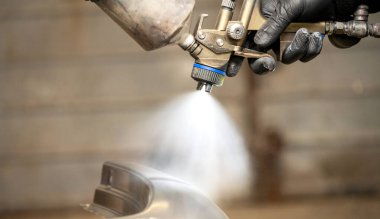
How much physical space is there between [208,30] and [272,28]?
0.37ft

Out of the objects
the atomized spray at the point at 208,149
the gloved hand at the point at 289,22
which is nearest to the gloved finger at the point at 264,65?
the gloved hand at the point at 289,22

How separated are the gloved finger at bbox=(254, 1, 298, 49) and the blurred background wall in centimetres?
163

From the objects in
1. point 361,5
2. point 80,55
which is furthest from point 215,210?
point 80,55

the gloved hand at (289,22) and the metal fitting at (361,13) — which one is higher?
the metal fitting at (361,13)

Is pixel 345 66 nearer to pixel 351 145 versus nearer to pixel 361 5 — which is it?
pixel 351 145

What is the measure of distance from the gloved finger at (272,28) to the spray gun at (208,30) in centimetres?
1

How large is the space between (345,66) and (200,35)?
1867 millimetres

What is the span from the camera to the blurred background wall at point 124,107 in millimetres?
2533

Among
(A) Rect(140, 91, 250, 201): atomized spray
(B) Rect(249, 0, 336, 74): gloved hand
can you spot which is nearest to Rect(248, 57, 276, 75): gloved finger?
(B) Rect(249, 0, 336, 74): gloved hand

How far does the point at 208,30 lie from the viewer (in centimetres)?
84

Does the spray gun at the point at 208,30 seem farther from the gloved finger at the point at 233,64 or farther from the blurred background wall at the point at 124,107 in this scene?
the blurred background wall at the point at 124,107

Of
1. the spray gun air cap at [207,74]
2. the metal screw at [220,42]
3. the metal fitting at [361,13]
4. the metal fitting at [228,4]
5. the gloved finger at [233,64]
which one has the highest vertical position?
the metal fitting at [361,13]

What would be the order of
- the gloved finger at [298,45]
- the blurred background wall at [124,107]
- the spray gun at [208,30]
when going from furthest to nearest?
the blurred background wall at [124,107] → the gloved finger at [298,45] → the spray gun at [208,30]

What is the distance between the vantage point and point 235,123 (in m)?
2.57
